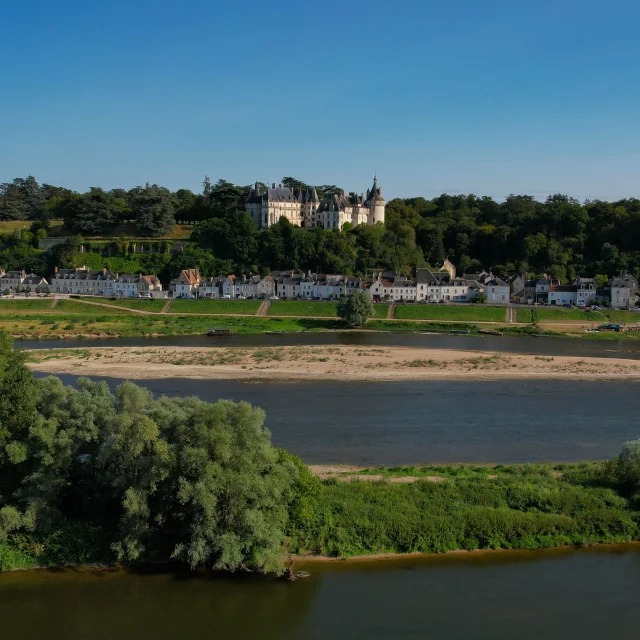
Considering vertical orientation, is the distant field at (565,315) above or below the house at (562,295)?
below

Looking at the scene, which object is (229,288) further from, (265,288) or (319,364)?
(319,364)

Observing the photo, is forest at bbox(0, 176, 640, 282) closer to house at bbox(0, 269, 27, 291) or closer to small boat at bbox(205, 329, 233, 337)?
house at bbox(0, 269, 27, 291)

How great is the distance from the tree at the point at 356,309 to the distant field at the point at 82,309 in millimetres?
17353

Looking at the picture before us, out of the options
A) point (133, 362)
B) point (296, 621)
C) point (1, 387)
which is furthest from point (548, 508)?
point (133, 362)

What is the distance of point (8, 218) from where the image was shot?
268ft

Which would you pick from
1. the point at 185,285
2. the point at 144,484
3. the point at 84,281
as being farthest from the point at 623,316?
the point at 144,484

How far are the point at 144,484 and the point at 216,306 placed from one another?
43.0 metres

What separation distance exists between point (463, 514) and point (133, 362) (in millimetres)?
24300

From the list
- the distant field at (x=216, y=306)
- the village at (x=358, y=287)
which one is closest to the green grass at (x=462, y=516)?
the distant field at (x=216, y=306)

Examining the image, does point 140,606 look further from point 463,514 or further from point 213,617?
point 463,514

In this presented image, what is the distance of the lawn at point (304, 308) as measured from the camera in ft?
178

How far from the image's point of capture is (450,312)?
53656 mm

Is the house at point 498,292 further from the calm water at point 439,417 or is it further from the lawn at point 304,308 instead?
the calm water at point 439,417

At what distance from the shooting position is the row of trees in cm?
1330
